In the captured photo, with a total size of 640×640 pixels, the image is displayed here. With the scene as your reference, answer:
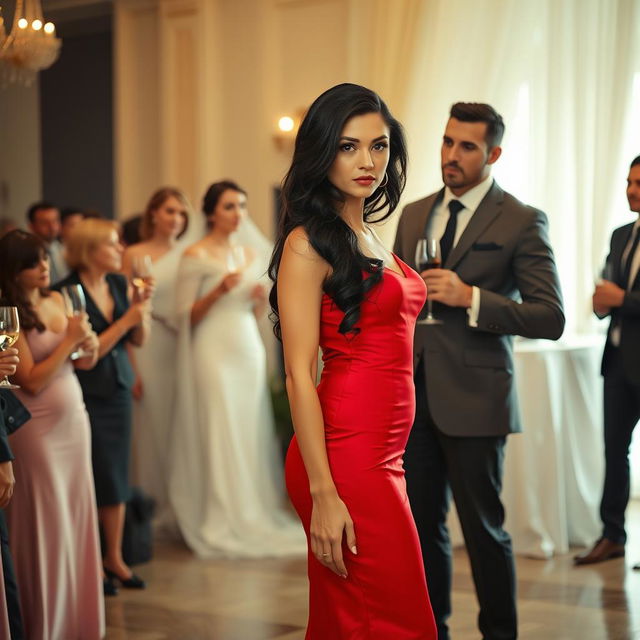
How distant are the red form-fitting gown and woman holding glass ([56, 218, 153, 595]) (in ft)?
8.05

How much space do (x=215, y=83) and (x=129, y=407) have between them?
14.6 ft

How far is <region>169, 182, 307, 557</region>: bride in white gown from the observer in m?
5.85

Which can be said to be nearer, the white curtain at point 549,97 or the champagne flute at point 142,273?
the champagne flute at point 142,273

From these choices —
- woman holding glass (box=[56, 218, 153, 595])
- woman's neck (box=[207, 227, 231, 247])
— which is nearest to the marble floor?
woman holding glass (box=[56, 218, 153, 595])

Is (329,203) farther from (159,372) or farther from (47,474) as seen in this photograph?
(159,372)

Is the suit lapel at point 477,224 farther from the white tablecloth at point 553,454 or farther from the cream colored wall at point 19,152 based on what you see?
the cream colored wall at point 19,152

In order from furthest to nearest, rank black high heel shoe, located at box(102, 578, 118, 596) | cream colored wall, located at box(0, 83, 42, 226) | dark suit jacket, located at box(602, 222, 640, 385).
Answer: cream colored wall, located at box(0, 83, 42, 226) → dark suit jacket, located at box(602, 222, 640, 385) → black high heel shoe, located at box(102, 578, 118, 596)

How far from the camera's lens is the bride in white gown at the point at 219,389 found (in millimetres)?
5848

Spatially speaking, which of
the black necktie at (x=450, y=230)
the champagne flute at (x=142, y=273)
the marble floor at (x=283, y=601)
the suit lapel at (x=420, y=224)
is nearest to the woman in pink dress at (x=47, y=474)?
the marble floor at (x=283, y=601)

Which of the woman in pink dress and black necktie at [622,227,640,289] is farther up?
black necktie at [622,227,640,289]

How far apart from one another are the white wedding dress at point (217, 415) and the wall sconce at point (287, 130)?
260 centimetres

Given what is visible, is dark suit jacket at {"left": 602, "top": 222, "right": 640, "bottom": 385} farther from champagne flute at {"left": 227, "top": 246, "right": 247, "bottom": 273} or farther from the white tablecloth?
champagne flute at {"left": 227, "top": 246, "right": 247, "bottom": 273}

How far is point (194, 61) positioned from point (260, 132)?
931mm

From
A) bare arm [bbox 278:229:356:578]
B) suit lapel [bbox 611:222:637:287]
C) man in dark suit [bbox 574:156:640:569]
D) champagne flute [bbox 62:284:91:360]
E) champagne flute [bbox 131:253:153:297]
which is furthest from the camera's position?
suit lapel [bbox 611:222:637:287]
